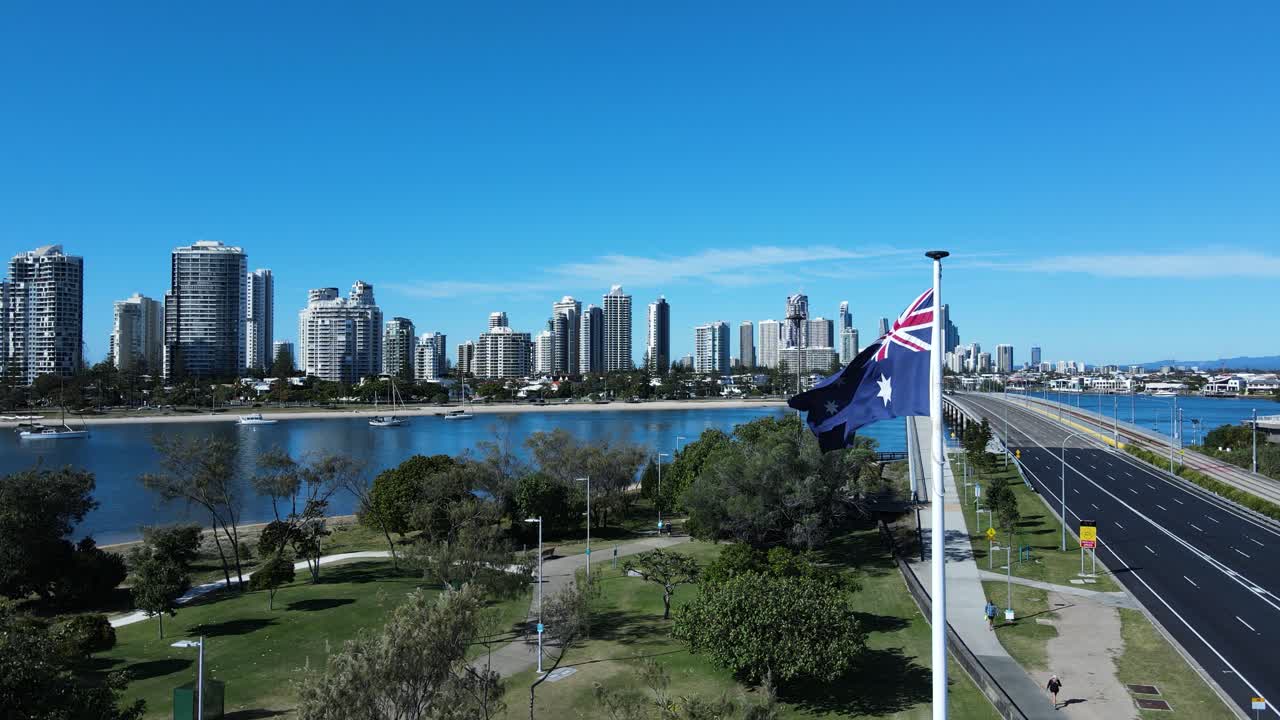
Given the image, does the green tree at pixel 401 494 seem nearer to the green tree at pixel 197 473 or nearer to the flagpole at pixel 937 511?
the green tree at pixel 197 473

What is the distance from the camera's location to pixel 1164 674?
80.4 ft

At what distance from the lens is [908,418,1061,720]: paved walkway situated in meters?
23.1

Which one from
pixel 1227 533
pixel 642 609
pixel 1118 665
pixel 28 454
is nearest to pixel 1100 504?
pixel 1227 533

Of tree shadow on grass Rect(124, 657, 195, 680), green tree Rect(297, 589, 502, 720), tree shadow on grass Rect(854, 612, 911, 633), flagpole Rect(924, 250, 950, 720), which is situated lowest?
tree shadow on grass Rect(854, 612, 911, 633)

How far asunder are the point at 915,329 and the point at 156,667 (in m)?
25.7

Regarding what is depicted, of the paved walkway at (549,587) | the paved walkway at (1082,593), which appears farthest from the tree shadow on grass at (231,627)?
the paved walkway at (1082,593)

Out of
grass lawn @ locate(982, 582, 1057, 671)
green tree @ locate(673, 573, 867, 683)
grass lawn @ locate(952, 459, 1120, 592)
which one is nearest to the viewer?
green tree @ locate(673, 573, 867, 683)

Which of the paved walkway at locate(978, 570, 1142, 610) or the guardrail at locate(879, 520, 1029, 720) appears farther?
the paved walkway at locate(978, 570, 1142, 610)

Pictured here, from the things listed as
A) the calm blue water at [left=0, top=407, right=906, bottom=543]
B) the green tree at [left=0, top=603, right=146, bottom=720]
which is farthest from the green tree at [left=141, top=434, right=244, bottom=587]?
the green tree at [left=0, top=603, right=146, bottom=720]

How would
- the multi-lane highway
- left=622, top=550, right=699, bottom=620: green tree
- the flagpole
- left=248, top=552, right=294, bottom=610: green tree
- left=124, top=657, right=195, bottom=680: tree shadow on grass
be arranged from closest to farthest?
the flagpole
left=124, top=657, right=195, bottom=680: tree shadow on grass
the multi-lane highway
left=622, top=550, right=699, bottom=620: green tree
left=248, top=552, right=294, bottom=610: green tree

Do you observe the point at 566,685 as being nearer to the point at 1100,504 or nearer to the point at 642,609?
the point at 642,609

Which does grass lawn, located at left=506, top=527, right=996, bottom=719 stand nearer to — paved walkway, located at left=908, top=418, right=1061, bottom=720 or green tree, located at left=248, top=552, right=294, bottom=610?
paved walkway, located at left=908, top=418, right=1061, bottom=720

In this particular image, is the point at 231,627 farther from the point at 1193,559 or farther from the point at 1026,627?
the point at 1193,559

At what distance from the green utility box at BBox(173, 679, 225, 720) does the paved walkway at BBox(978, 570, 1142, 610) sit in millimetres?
30615
